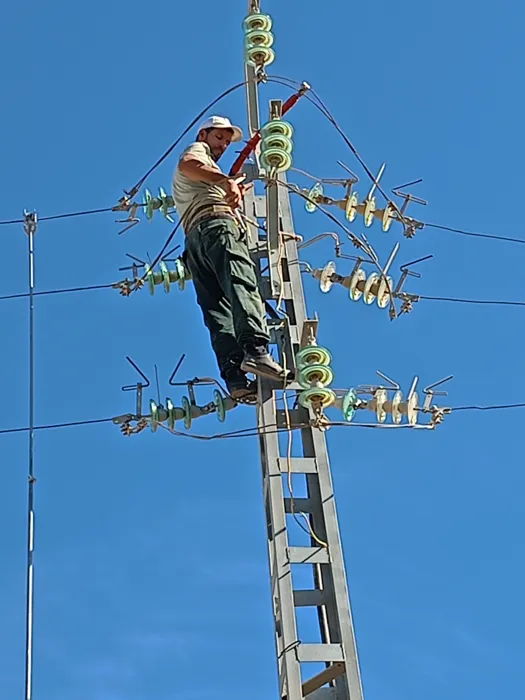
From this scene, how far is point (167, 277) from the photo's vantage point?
7488 mm

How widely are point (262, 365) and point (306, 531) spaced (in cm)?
79

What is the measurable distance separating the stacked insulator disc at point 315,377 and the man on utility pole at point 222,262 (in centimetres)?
18

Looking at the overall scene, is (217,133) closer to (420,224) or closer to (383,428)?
(420,224)

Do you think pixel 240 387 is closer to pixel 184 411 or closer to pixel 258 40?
pixel 184 411

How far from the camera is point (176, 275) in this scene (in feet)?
24.5

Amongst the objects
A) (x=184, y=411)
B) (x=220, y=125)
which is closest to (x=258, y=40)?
(x=220, y=125)

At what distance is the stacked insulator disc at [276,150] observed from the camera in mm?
5957

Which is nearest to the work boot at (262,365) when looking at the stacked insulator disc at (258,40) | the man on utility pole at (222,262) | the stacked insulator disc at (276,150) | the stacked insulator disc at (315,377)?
the man on utility pole at (222,262)

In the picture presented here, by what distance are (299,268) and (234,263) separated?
2.11 feet

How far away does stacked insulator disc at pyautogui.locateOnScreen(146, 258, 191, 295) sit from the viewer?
7.45 meters

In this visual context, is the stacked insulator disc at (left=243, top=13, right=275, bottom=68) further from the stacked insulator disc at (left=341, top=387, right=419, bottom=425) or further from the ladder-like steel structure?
the stacked insulator disc at (left=341, top=387, right=419, bottom=425)

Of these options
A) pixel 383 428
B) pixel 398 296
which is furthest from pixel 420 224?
pixel 383 428

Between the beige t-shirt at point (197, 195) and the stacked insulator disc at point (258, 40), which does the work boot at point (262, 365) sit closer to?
the beige t-shirt at point (197, 195)

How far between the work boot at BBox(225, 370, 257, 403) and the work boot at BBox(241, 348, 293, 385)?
0.58ft
